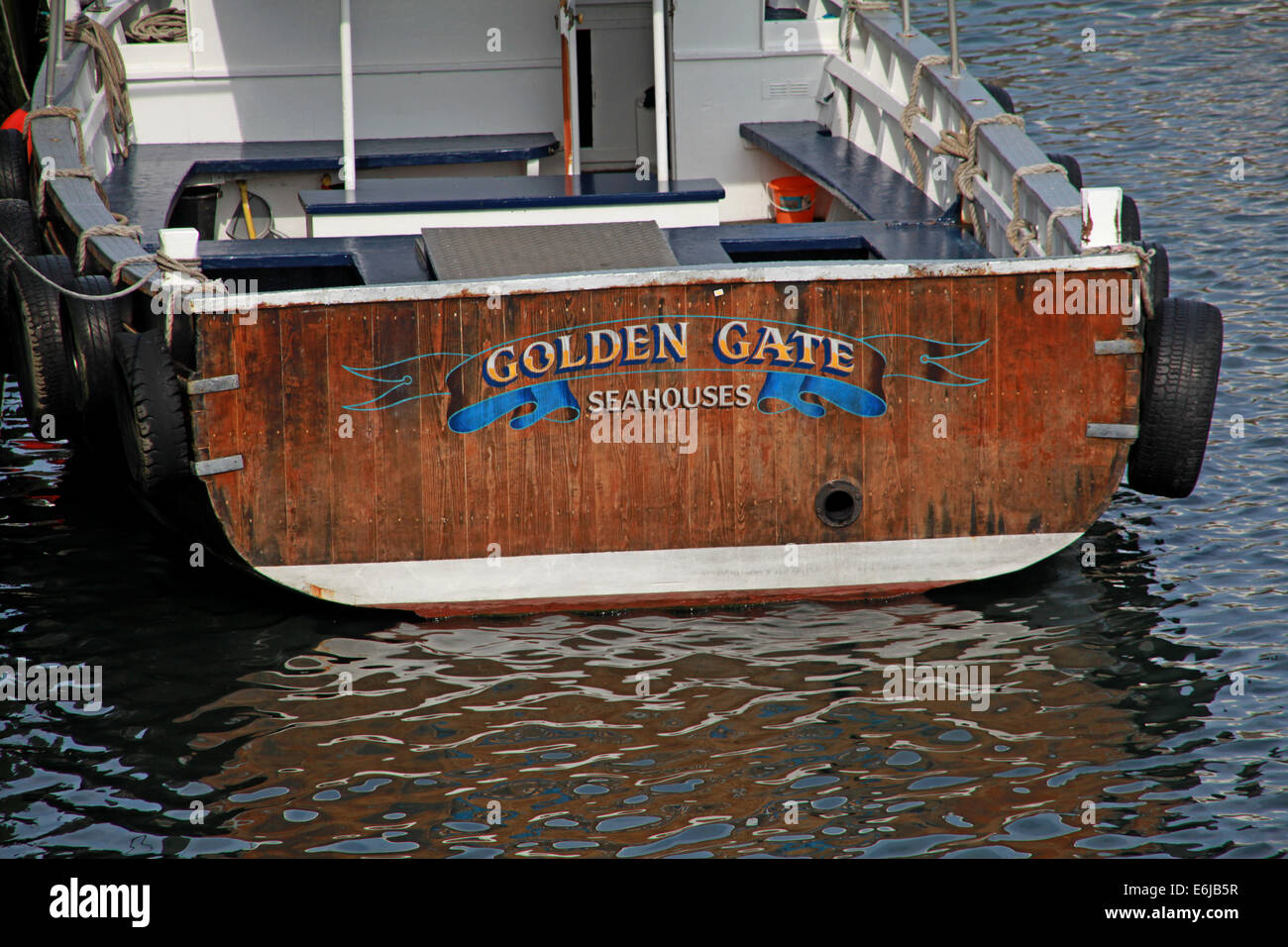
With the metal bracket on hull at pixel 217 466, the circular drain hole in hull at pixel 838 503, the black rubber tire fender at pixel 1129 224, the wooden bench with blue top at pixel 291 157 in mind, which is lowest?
the circular drain hole in hull at pixel 838 503

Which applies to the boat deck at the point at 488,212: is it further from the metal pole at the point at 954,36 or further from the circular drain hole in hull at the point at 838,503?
the circular drain hole in hull at the point at 838,503

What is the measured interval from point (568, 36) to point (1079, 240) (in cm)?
430

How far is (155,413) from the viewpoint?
746 cm

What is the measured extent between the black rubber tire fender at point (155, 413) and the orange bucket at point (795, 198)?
201 inches

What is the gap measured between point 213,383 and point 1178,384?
14.6 ft

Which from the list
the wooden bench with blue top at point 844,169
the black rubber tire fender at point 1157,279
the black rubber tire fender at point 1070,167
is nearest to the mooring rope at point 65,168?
the wooden bench with blue top at point 844,169

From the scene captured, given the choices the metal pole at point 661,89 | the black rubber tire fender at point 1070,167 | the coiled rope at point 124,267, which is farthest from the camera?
the black rubber tire fender at point 1070,167

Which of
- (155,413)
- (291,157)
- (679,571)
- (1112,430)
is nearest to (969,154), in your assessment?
(1112,430)

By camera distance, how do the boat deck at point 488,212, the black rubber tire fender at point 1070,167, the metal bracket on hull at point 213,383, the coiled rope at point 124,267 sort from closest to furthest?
the metal bracket on hull at point 213,383
the coiled rope at point 124,267
the boat deck at point 488,212
the black rubber tire fender at point 1070,167

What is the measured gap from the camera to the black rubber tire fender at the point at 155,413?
7469mm

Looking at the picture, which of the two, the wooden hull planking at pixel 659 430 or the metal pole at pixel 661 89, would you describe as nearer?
the wooden hull planking at pixel 659 430
